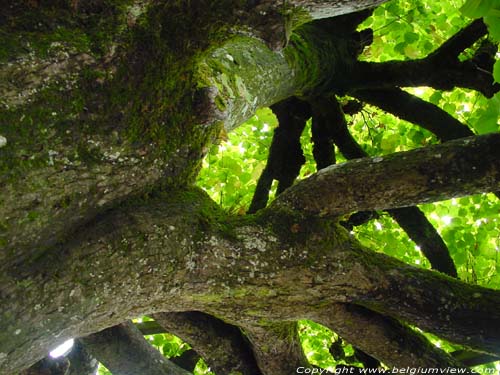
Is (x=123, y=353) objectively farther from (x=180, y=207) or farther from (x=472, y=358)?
(x=472, y=358)

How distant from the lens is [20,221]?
172 centimetres

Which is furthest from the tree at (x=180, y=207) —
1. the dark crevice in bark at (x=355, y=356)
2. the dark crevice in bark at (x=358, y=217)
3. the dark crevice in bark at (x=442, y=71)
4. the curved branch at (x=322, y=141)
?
the dark crevice in bark at (x=358, y=217)

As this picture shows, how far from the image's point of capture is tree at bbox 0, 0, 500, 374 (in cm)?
176

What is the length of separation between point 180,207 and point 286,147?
2.67 meters

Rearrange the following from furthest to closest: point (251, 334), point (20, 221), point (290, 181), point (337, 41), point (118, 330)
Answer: point (290, 181) < point (337, 41) < point (118, 330) < point (251, 334) < point (20, 221)

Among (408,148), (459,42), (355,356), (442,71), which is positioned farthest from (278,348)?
(408,148)

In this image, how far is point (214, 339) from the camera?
3.20 metres

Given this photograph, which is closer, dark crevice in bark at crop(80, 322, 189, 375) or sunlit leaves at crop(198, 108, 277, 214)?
dark crevice in bark at crop(80, 322, 189, 375)

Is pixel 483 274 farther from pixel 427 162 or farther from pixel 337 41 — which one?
pixel 427 162

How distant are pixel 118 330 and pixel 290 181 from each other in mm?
2319

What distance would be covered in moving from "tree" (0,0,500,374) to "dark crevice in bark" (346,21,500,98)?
124 centimetres

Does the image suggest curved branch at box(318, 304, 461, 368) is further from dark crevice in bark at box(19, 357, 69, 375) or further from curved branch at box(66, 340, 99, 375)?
curved branch at box(66, 340, 99, 375)

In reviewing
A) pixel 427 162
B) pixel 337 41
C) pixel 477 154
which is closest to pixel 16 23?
pixel 427 162

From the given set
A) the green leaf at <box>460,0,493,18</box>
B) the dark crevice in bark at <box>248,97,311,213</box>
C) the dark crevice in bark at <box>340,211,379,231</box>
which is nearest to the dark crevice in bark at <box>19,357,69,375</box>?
the dark crevice in bark at <box>248,97,311,213</box>
